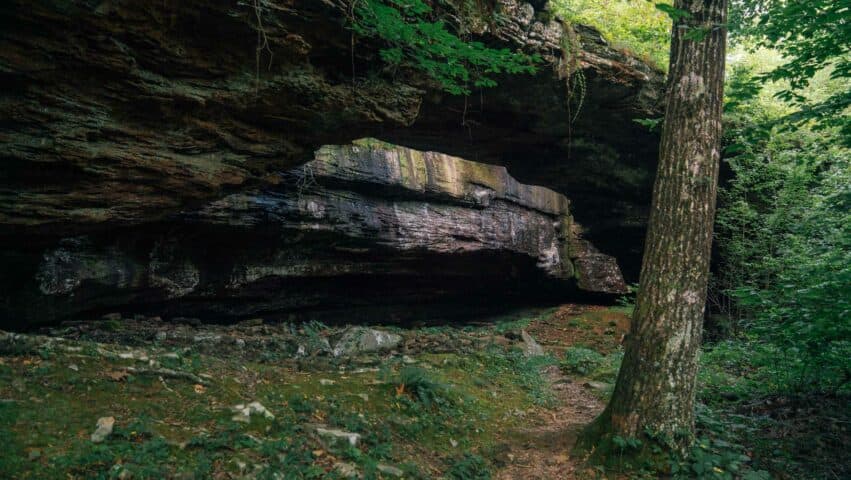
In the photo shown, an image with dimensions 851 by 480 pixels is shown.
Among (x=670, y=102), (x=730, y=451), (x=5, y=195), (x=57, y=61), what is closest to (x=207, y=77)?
(x=57, y=61)

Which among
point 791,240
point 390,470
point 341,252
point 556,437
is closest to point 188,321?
point 341,252

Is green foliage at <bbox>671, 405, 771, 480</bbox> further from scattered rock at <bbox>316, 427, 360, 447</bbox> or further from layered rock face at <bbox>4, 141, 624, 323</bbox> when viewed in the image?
layered rock face at <bbox>4, 141, 624, 323</bbox>

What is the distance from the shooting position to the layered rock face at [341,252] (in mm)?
9133

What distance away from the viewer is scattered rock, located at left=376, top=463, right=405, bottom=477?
391 cm

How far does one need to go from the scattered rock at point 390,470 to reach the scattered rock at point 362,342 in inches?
161

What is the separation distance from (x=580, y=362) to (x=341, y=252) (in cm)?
643

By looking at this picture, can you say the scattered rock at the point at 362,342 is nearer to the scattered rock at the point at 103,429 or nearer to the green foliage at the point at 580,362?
the green foliage at the point at 580,362

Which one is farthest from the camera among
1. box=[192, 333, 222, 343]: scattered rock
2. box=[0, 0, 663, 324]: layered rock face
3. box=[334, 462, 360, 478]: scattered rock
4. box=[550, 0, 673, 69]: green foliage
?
box=[550, 0, 673, 69]: green foliage

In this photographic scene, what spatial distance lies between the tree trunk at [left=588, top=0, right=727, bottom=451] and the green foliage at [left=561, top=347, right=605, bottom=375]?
431 centimetres

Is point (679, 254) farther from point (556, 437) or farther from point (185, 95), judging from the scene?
point (185, 95)

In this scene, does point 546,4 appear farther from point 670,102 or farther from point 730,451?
point 730,451

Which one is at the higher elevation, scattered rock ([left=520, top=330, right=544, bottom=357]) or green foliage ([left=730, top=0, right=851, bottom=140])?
green foliage ([left=730, top=0, right=851, bottom=140])

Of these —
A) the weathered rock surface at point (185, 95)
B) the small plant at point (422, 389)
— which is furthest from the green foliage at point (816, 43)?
the small plant at point (422, 389)

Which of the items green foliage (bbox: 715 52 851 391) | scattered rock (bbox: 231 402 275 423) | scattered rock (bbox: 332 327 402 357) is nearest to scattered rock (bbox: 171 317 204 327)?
scattered rock (bbox: 332 327 402 357)
